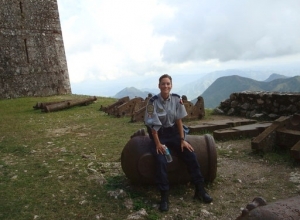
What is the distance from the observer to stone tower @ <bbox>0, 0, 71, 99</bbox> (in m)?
18.6

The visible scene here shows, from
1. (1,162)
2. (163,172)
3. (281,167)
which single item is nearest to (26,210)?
(163,172)

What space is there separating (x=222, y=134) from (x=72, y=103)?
819 cm

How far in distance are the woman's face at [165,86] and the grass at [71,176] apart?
4.26 feet

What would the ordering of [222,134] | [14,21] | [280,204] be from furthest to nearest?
[14,21], [222,134], [280,204]

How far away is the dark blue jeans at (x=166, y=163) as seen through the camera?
4.14 metres

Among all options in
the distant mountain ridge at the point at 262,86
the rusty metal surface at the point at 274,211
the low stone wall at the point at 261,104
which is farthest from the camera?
the distant mountain ridge at the point at 262,86

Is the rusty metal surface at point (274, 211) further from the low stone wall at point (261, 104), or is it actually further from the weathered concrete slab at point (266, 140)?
the low stone wall at point (261, 104)

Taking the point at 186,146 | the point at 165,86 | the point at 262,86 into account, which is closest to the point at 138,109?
the point at 165,86

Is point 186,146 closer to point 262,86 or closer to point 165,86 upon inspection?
point 165,86

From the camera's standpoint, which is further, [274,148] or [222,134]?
[222,134]

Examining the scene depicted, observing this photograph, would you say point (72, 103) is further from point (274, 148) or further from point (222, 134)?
point (274, 148)

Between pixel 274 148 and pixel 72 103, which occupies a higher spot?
pixel 72 103

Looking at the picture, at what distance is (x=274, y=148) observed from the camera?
19.8 feet

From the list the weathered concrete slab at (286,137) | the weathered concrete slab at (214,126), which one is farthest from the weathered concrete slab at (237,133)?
the weathered concrete slab at (286,137)
